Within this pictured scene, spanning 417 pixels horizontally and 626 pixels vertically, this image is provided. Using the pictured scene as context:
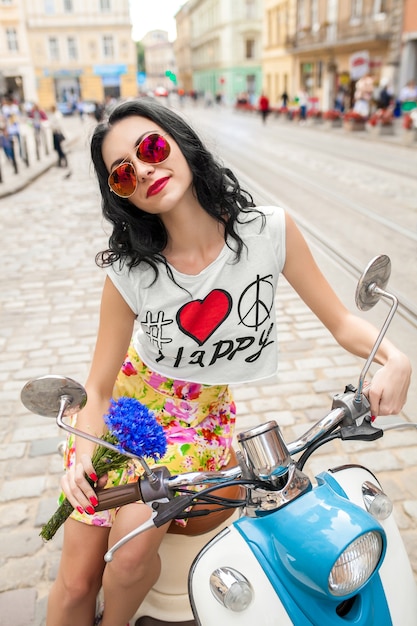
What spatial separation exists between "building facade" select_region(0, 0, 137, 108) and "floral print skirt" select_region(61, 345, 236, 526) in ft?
172

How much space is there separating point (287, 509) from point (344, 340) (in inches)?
31.3

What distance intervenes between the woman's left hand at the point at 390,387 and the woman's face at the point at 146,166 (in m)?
0.83

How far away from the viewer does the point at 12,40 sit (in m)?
47.7

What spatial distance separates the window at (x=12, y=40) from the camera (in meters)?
47.4

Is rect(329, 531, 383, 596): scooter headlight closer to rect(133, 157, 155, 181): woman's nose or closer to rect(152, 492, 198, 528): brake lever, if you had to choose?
rect(152, 492, 198, 528): brake lever

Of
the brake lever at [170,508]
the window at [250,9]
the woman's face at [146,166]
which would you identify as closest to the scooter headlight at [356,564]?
the brake lever at [170,508]

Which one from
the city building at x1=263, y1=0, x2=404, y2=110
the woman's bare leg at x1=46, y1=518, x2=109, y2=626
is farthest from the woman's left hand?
the city building at x1=263, y1=0, x2=404, y2=110

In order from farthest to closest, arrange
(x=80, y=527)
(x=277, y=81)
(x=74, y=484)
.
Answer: (x=277, y=81) → (x=80, y=527) → (x=74, y=484)

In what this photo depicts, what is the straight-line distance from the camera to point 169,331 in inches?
72.7

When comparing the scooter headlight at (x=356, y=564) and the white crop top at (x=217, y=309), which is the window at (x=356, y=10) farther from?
the scooter headlight at (x=356, y=564)

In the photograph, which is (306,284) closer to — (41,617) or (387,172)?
(41,617)

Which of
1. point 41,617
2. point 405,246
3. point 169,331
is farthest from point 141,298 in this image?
point 405,246

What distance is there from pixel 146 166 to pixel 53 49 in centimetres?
5620

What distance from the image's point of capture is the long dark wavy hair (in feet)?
5.85
